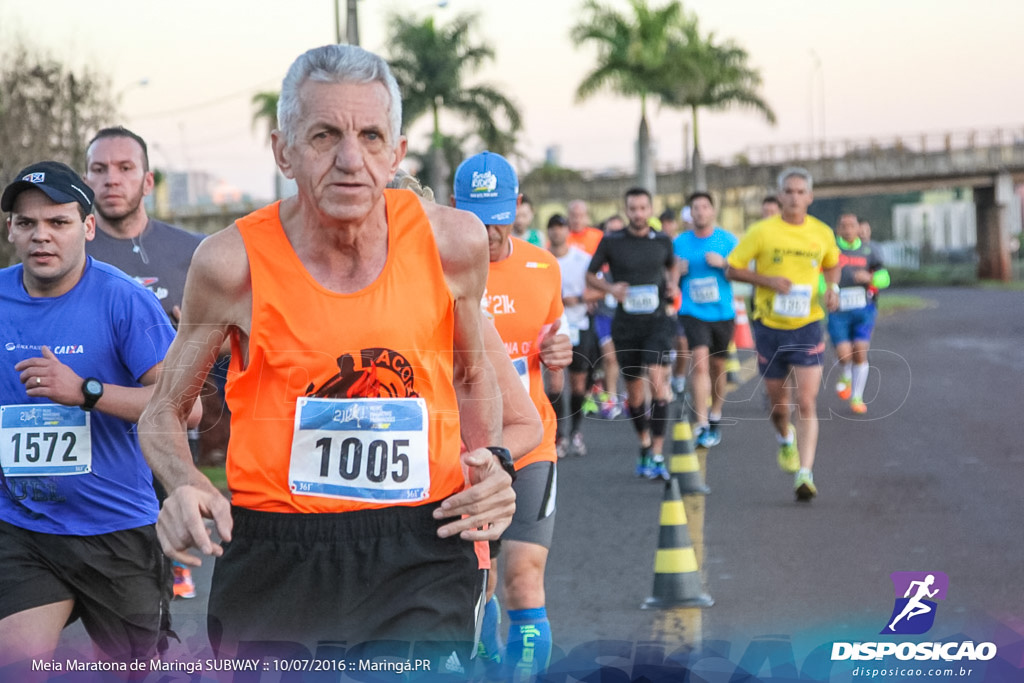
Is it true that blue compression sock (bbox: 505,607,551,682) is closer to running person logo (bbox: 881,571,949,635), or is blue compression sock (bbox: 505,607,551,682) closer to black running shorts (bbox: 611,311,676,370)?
running person logo (bbox: 881,571,949,635)

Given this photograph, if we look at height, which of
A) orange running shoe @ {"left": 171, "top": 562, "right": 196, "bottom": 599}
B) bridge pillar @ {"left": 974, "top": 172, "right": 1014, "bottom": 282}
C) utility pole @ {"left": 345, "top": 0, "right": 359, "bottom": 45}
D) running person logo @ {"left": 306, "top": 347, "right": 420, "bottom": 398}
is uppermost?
utility pole @ {"left": 345, "top": 0, "right": 359, "bottom": 45}

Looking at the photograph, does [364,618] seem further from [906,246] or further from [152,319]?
[906,246]

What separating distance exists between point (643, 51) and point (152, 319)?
38061 millimetres

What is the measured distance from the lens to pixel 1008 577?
6980mm

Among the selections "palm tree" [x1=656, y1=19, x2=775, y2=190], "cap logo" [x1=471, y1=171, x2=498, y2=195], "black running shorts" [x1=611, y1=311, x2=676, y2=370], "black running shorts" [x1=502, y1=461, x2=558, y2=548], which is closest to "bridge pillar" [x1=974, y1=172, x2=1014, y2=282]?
"palm tree" [x1=656, y1=19, x2=775, y2=190]

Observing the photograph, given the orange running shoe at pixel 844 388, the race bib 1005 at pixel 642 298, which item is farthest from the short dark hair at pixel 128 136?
A: the orange running shoe at pixel 844 388

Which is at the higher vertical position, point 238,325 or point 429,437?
point 238,325

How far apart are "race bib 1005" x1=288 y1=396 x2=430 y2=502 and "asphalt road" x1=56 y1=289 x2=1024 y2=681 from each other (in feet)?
7.96

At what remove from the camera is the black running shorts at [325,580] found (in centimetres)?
311

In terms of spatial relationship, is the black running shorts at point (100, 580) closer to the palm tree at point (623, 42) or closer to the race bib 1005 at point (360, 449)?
the race bib 1005 at point (360, 449)

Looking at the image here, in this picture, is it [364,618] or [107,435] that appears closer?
[364,618]

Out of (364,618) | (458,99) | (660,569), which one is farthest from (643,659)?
(458,99)

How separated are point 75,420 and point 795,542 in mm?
4748

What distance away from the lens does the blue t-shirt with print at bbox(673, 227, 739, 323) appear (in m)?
13.1
